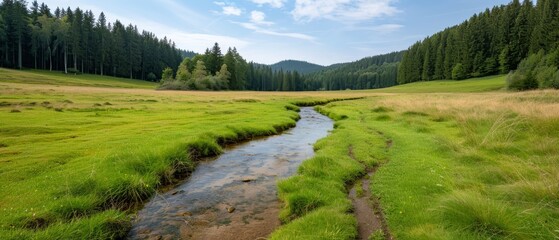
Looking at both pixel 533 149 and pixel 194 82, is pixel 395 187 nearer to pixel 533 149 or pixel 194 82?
pixel 533 149

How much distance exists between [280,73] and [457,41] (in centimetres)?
9135

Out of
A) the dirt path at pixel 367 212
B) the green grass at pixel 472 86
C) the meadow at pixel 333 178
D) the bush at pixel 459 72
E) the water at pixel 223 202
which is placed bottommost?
the water at pixel 223 202

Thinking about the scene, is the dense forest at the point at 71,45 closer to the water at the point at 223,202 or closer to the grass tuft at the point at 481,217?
the water at the point at 223,202

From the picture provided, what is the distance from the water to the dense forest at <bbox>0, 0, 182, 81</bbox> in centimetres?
10938

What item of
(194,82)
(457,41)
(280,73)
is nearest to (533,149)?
(194,82)

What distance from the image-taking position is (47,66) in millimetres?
105500

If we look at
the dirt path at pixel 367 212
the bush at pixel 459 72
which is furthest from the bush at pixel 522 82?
the dirt path at pixel 367 212

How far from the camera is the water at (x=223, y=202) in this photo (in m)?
8.47

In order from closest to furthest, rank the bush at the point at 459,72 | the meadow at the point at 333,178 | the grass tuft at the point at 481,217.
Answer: the grass tuft at the point at 481,217, the meadow at the point at 333,178, the bush at the point at 459,72

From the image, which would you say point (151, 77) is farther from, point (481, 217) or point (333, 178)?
point (481, 217)

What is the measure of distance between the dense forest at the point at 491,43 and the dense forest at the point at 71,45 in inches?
Answer: 4849

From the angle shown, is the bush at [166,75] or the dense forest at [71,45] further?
the bush at [166,75]

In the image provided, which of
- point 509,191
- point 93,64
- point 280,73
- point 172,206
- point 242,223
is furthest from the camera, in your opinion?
point 280,73

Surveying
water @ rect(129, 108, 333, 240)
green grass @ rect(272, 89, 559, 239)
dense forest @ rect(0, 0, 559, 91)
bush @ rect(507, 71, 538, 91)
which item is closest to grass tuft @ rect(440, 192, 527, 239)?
green grass @ rect(272, 89, 559, 239)
